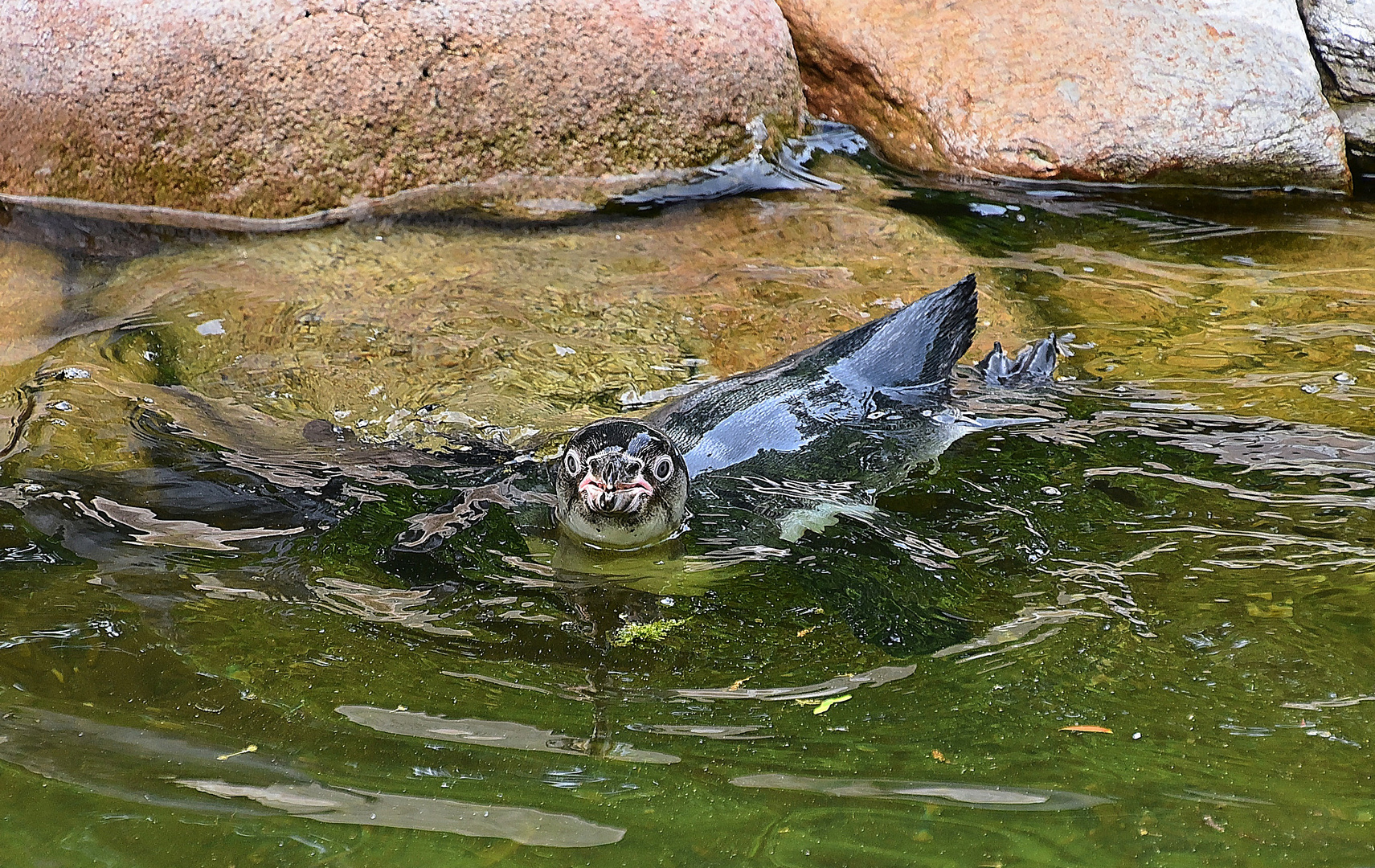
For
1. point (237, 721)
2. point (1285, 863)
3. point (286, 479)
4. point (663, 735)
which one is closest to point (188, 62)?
point (286, 479)

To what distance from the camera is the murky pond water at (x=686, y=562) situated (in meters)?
2.18

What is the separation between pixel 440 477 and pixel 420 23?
115 inches

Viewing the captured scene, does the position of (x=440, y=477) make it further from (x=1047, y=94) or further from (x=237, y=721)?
(x=1047, y=94)

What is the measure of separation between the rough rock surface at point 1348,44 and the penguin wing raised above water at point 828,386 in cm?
365

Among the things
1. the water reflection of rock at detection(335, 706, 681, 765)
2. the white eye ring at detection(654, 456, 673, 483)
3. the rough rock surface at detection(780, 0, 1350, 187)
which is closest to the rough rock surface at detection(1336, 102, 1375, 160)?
the rough rock surface at detection(780, 0, 1350, 187)

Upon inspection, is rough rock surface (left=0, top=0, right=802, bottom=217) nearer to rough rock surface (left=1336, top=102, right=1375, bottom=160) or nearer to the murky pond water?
the murky pond water

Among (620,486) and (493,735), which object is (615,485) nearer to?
(620,486)

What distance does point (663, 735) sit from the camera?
2.51m

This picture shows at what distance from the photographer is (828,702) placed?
2666mm

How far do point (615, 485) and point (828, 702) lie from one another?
1.10 m

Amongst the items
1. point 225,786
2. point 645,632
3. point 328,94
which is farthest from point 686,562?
point 328,94

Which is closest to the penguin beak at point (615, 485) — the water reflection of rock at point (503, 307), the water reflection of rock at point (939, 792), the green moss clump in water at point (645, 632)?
the green moss clump in water at point (645, 632)

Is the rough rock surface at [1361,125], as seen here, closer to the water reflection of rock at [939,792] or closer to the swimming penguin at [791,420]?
the swimming penguin at [791,420]

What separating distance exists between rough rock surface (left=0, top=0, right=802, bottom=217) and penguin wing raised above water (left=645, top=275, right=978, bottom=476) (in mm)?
2182
